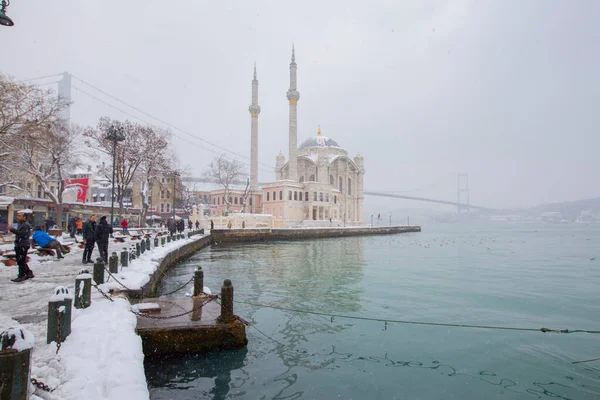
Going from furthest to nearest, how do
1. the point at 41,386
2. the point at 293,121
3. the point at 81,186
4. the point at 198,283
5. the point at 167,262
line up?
the point at 293,121 < the point at 81,186 < the point at 167,262 < the point at 198,283 < the point at 41,386

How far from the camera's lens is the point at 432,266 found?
1852 centimetres

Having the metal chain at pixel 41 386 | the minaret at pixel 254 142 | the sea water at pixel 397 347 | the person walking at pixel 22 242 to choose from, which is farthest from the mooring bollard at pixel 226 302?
the minaret at pixel 254 142

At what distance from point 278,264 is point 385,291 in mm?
6995

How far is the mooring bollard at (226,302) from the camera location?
5812 millimetres

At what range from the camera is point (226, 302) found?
5852mm

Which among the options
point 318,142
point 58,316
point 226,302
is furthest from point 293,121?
point 58,316

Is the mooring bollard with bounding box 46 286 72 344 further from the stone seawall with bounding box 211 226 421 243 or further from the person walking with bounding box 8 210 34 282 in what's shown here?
the stone seawall with bounding box 211 226 421 243

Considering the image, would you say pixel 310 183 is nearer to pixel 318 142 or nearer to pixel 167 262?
pixel 318 142

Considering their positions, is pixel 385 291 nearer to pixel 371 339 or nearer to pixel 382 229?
pixel 371 339

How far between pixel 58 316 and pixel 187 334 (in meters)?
1.98

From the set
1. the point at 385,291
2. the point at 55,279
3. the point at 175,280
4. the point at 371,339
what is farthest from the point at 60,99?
the point at 371,339

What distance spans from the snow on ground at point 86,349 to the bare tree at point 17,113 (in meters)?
11.4

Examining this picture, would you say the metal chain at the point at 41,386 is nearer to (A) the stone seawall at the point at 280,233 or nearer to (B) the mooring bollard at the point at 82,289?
(B) the mooring bollard at the point at 82,289

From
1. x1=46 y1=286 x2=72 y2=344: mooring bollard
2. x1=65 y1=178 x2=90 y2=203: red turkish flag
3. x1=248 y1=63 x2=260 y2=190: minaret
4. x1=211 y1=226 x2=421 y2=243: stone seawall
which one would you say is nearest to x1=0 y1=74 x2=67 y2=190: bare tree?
x1=46 y1=286 x2=72 y2=344: mooring bollard
